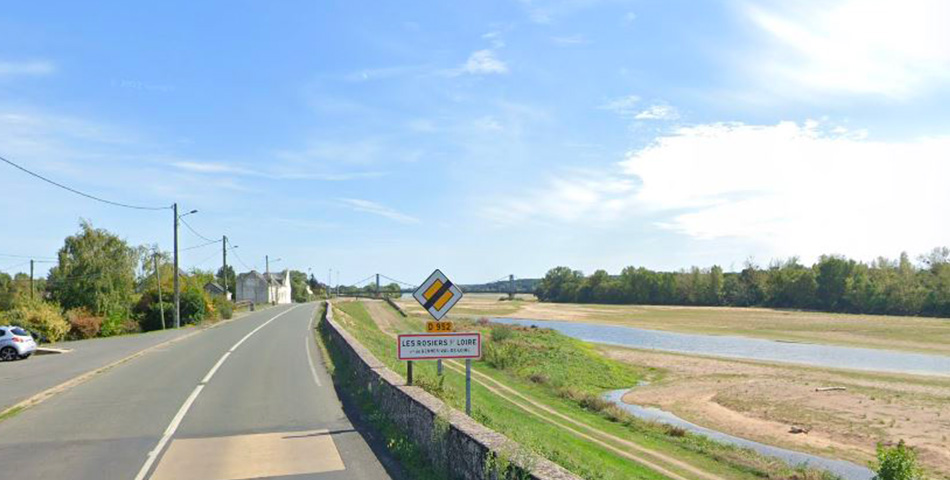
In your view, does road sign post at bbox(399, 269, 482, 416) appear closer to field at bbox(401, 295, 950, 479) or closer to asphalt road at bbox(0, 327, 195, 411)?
asphalt road at bbox(0, 327, 195, 411)

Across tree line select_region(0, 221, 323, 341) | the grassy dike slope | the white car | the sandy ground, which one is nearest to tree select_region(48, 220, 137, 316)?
tree line select_region(0, 221, 323, 341)

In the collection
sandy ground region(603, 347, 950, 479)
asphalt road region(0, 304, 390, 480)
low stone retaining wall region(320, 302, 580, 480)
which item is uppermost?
low stone retaining wall region(320, 302, 580, 480)

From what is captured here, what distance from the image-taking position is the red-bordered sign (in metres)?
11.0

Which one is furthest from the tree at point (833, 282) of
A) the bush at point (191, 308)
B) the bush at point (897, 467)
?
the bush at point (897, 467)

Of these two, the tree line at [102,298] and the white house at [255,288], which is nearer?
the tree line at [102,298]

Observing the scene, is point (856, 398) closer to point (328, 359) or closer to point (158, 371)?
point (328, 359)

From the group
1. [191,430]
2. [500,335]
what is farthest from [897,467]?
[500,335]

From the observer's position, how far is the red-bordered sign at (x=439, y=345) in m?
11.0

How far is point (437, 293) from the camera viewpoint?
37.2 ft

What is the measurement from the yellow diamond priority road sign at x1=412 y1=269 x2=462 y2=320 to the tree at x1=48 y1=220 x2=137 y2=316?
4979cm

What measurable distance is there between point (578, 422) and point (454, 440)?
52.2ft

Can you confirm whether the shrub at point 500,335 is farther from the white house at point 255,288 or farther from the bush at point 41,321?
the white house at point 255,288

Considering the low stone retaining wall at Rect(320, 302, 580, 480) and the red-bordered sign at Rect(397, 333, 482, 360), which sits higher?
the red-bordered sign at Rect(397, 333, 482, 360)

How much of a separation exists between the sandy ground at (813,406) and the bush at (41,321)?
108 feet
